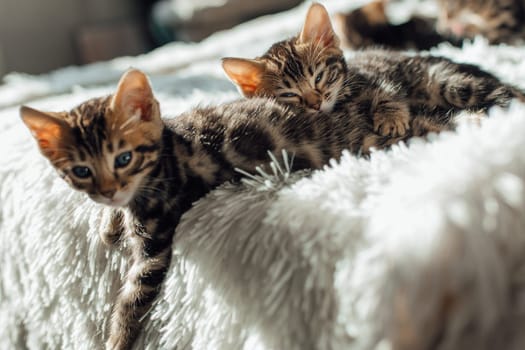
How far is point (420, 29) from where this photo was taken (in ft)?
4.82

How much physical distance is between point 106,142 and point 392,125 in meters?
0.44

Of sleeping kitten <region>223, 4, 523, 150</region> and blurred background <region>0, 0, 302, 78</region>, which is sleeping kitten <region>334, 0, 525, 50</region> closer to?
sleeping kitten <region>223, 4, 523, 150</region>

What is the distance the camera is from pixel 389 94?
951mm

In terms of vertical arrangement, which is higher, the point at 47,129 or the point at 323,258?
the point at 47,129

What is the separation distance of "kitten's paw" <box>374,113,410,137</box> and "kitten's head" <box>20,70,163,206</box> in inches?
14.5

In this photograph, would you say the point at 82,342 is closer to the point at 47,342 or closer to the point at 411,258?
the point at 47,342

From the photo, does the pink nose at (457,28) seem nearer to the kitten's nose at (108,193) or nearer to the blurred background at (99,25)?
the kitten's nose at (108,193)

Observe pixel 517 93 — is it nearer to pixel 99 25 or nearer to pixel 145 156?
pixel 145 156

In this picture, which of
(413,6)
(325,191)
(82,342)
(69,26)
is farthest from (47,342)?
(69,26)

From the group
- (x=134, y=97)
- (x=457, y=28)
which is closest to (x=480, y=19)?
(x=457, y=28)

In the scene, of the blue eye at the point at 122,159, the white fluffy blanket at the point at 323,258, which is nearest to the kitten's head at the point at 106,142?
the blue eye at the point at 122,159

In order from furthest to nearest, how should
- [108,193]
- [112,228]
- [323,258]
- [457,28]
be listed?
[457,28], [112,228], [108,193], [323,258]

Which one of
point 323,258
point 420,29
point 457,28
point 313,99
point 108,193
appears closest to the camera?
point 323,258

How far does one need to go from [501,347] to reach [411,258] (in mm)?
110
